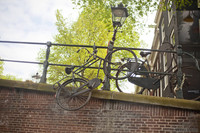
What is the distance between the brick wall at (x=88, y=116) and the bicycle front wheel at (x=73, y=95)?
0.52 feet

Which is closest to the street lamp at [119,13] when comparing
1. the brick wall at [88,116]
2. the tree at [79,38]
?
the brick wall at [88,116]

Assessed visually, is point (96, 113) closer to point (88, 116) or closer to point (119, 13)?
point (88, 116)

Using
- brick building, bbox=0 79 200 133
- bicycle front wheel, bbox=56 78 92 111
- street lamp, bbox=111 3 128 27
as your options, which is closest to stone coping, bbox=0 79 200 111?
brick building, bbox=0 79 200 133

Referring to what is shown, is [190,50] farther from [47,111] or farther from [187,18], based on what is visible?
[47,111]

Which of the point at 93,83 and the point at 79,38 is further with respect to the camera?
the point at 79,38

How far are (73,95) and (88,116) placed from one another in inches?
22.3

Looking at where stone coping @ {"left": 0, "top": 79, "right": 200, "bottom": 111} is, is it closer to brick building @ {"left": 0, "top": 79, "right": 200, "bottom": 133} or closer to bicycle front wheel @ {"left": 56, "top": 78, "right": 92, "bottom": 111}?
brick building @ {"left": 0, "top": 79, "right": 200, "bottom": 133}

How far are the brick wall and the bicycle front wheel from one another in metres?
0.16

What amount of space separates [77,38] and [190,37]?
7.87 metres

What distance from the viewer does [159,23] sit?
2045 cm

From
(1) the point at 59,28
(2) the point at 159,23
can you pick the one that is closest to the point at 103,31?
(1) the point at 59,28

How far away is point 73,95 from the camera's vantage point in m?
5.50

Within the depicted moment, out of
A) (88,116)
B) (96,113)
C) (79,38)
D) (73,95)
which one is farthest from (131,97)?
(79,38)

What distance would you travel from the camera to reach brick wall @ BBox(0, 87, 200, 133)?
5.03m
